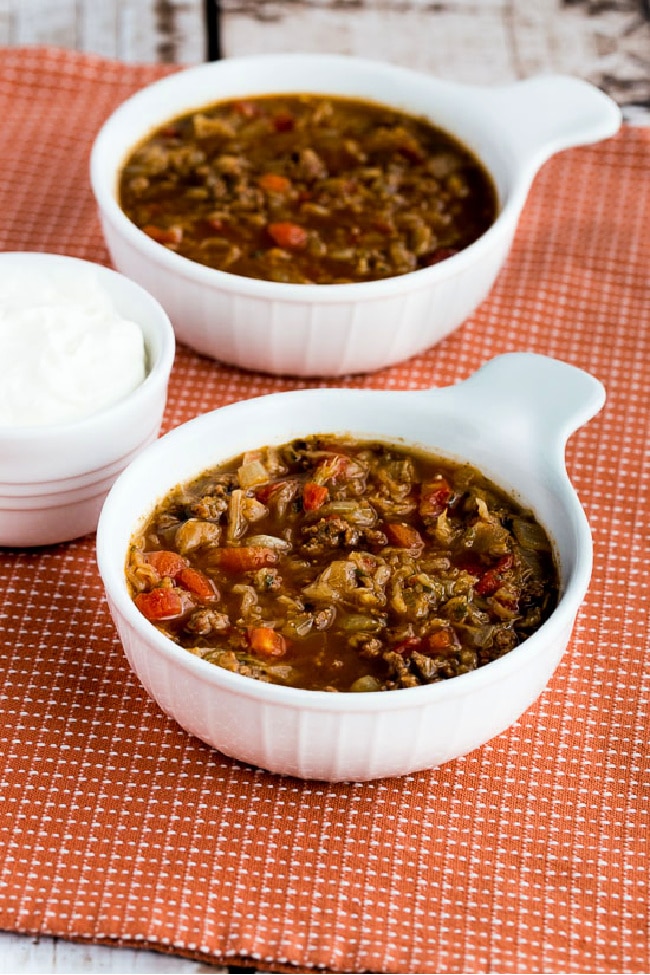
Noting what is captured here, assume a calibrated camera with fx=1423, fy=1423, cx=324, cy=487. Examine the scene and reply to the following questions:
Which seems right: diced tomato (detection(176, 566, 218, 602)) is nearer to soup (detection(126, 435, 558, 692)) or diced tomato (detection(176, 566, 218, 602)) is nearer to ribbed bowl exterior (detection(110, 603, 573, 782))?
soup (detection(126, 435, 558, 692))

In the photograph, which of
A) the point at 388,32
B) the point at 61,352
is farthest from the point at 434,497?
the point at 388,32

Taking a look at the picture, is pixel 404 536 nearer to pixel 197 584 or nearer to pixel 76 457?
pixel 197 584

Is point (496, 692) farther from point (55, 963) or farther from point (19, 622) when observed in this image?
point (19, 622)

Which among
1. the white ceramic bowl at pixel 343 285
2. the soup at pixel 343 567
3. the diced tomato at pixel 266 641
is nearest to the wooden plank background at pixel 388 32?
the white ceramic bowl at pixel 343 285

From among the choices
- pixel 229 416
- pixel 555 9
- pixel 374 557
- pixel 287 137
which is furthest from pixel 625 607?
pixel 555 9

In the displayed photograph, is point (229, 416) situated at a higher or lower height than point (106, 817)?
higher

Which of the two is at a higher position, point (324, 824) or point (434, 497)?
point (434, 497)
